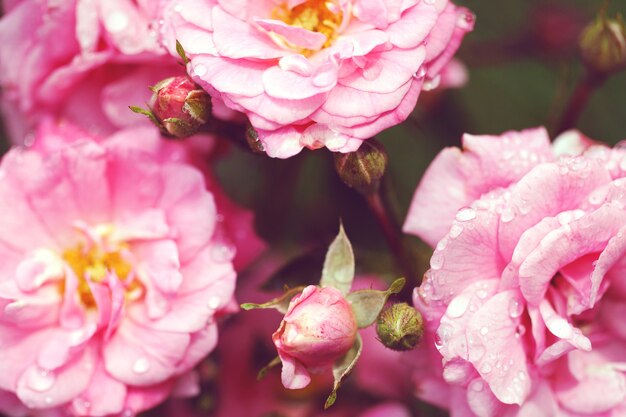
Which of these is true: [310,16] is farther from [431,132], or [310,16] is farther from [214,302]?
[431,132]

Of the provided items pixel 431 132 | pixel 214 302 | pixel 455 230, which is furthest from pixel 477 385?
pixel 431 132

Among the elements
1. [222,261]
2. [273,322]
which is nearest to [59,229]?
[222,261]

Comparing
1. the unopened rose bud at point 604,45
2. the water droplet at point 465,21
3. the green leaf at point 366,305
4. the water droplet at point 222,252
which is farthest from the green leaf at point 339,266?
the unopened rose bud at point 604,45

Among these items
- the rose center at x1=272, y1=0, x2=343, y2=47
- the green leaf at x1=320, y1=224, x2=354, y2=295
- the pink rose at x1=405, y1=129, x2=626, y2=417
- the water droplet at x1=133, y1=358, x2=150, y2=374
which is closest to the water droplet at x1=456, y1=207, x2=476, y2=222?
the pink rose at x1=405, y1=129, x2=626, y2=417

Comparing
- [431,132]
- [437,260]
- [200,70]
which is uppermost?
[200,70]

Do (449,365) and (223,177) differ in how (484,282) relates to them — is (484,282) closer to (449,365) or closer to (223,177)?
(449,365)

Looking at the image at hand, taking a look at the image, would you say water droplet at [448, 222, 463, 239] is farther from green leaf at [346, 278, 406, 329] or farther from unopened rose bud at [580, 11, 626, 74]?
unopened rose bud at [580, 11, 626, 74]
